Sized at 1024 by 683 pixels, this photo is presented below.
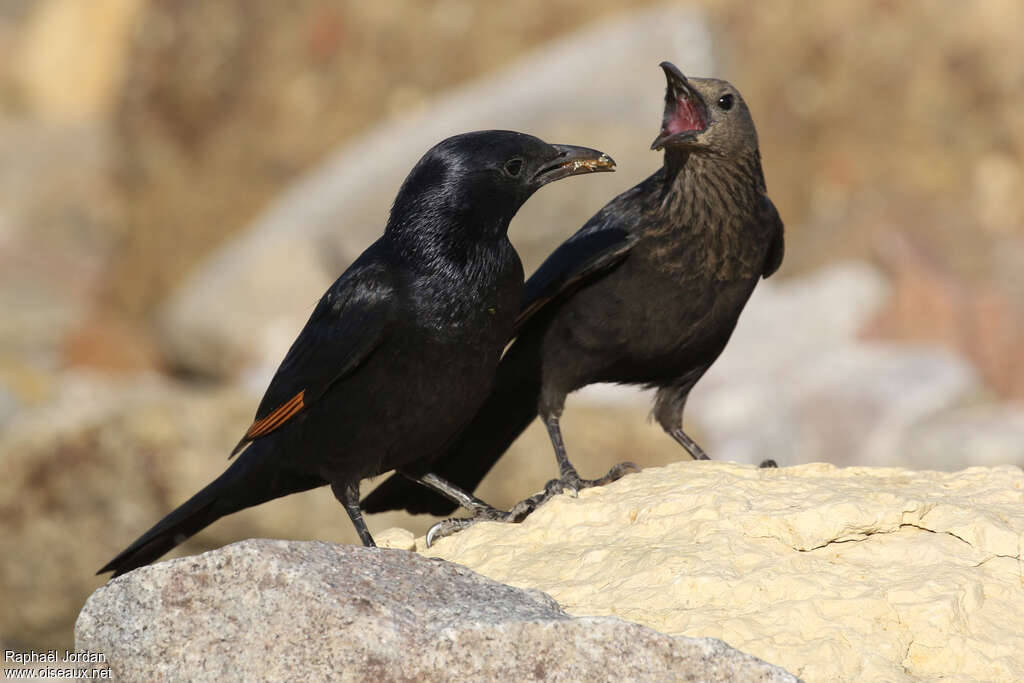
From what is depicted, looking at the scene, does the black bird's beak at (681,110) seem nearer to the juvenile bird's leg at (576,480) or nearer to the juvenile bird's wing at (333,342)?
the juvenile bird's leg at (576,480)

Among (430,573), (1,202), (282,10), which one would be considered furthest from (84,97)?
(430,573)

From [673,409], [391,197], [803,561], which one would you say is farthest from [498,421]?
[391,197]

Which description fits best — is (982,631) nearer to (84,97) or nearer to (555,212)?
(555,212)

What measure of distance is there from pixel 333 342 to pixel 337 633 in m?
1.61

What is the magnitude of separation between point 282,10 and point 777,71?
6822 mm

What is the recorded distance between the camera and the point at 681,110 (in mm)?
6035

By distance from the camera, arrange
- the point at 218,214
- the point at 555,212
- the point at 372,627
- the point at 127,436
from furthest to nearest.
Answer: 1. the point at 218,214
2. the point at 555,212
3. the point at 127,436
4. the point at 372,627

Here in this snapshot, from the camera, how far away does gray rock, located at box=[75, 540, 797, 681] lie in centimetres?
356

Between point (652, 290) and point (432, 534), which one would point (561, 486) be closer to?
point (432, 534)

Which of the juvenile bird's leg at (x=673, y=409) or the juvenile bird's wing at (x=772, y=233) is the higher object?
the juvenile bird's wing at (x=772, y=233)

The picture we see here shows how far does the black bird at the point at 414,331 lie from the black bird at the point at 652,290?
65 centimetres

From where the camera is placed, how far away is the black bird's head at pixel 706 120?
19.3 feet

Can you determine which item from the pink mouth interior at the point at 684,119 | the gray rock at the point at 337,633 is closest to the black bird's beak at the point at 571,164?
the pink mouth interior at the point at 684,119

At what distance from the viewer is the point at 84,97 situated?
22.8 metres
